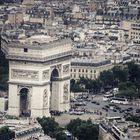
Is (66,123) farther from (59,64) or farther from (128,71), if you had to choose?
(128,71)

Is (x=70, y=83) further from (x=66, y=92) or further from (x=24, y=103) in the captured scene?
(x=24, y=103)

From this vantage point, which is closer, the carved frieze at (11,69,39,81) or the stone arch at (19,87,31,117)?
the carved frieze at (11,69,39,81)

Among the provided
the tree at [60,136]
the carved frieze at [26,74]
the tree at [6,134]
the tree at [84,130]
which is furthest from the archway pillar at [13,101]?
the tree at [6,134]

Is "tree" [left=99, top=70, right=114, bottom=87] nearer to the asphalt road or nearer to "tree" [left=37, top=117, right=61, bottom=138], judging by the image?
the asphalt road

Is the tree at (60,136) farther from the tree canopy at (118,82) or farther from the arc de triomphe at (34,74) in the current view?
the tree canopy at (118,82)

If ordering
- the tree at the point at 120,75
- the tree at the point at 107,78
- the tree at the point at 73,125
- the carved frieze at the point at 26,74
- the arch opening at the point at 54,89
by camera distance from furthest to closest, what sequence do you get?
the tree at the point at 120,75, the tree at the point at 107,78, the arch opening at the point at 54,89, the carved frieze at the point at 26,74, the tree at the point at 73,125

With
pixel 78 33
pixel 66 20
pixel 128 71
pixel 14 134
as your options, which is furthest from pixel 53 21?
pixel 14 134

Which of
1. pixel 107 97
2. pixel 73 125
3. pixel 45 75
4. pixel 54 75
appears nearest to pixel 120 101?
pixel 107 97

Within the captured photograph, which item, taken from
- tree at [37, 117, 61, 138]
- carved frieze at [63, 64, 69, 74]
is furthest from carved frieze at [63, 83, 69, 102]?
tree at [37, 117, 61, 138]
